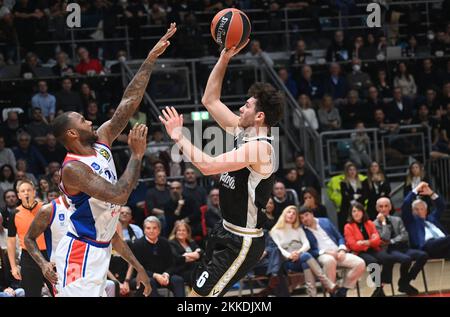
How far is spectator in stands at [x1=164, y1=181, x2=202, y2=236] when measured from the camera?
1198cm

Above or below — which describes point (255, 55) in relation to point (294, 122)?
above

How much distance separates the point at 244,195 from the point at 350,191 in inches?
256

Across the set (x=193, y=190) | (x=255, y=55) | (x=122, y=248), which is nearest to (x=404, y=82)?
A: (x=255, y=55)

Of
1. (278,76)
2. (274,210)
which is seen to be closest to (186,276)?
(274,210)

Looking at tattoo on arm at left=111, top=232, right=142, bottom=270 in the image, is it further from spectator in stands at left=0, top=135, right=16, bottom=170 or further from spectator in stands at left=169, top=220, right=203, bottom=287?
spectator in stands at left=0, top=135, right=16, bottom=170

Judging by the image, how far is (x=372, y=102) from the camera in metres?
15.1

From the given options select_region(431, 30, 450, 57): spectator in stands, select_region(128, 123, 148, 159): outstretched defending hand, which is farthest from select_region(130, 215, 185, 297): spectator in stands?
select_region(431, 30, 450, 57): spectator in stands

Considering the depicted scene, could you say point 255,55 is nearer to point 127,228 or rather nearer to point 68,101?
point 68,101

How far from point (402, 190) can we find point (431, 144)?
3.24ft

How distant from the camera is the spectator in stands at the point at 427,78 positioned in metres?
16.1

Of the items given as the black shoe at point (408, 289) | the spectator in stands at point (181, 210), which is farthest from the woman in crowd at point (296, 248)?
the spectator in stands at point (181, 210)

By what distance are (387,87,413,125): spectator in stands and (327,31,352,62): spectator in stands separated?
1165 mm

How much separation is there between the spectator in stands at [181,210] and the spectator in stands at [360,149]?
3.11m

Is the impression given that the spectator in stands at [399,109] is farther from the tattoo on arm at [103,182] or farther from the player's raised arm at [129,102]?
the tattoo on arm at [103,182]
